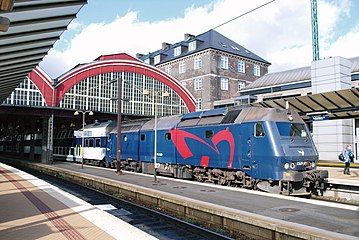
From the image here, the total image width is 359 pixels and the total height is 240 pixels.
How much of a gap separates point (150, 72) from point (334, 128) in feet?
89.0

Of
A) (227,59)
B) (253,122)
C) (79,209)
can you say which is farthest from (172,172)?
(227,59)

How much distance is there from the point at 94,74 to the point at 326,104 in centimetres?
3036

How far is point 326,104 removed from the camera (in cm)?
1769

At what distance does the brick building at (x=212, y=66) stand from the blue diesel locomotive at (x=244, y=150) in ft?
96.5

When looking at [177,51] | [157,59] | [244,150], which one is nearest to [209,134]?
[244,150]

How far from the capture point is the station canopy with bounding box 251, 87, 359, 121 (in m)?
16.3

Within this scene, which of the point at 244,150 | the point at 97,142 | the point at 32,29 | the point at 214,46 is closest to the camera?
Answer: the point at 32,29

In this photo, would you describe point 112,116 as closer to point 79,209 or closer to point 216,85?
point 216,85

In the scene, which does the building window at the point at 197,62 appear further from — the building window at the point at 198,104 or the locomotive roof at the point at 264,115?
the locomotive roof at the point at 264,115

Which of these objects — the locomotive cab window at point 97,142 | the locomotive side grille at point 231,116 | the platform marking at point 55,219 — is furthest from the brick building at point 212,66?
the platform marking at point 55,219

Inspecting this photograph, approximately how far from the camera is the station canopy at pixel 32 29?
855 centimetres

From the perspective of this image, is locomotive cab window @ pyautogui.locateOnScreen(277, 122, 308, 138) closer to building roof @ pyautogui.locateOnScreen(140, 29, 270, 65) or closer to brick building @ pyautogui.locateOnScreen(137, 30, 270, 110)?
brick building @ pyautogui.locateOnScreen(137, 30, 270, 110)

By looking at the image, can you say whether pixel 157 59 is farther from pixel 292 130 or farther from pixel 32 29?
pixel 32 29

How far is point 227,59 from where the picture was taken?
5200cm
